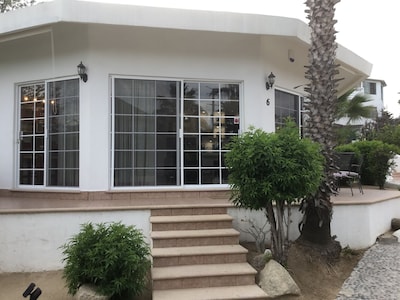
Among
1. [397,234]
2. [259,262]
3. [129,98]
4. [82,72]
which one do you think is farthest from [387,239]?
[82,72]

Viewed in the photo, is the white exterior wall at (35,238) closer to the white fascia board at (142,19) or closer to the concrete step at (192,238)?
the concrete step at (192,238)

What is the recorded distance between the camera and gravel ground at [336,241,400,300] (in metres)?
4.58

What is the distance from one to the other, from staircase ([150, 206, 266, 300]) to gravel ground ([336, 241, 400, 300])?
4.37 ft

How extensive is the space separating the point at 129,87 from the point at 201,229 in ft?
11.0

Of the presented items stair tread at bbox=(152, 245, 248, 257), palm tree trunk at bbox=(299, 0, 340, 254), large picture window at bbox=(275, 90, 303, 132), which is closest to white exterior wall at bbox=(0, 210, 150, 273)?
stair tread at bbox=(152, 245, 248, 257)

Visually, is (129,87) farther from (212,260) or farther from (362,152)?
(362,152)

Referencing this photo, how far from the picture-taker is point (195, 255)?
483 centimetres

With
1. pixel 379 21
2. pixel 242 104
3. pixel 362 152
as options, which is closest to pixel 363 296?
pixel 242 104

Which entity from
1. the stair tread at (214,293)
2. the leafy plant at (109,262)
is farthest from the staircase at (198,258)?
the leafy plant at (109,262)

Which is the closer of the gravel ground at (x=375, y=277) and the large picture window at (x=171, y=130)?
the gravel ground at (x=375, y=277)

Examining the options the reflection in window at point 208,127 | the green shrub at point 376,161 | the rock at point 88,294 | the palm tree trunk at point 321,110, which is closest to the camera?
the rock at point 88,294

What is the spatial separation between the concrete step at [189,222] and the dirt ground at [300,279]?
0.63 meters

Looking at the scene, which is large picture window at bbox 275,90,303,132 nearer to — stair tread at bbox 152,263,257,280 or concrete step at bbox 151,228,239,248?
concrete step at bbox 151,228,239,248

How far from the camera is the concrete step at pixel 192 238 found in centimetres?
506
